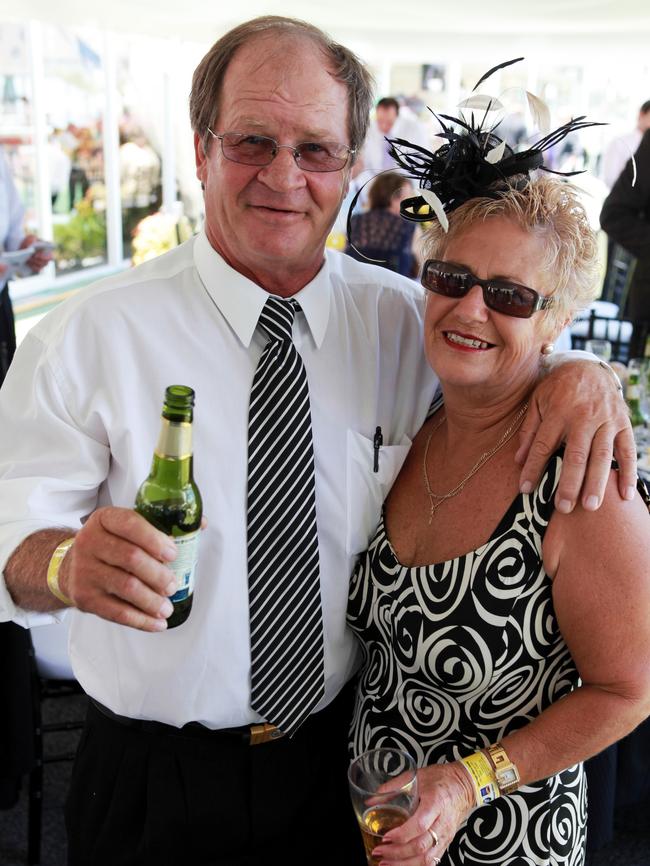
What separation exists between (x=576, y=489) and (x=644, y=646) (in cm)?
28

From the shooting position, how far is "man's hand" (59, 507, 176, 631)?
3.59 ft

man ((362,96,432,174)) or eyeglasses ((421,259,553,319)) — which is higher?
man ((362,96,432,174))

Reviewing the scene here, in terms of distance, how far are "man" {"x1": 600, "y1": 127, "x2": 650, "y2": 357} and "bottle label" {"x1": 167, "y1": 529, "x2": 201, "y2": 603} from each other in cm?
441

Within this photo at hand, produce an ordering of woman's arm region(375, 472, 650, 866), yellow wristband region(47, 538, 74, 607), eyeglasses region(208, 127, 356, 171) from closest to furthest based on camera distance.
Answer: yellow wristband region(47, 538, 74, 607)
woman's arm region(375, 472, 650, 866)
eyeglasses region(208, 127, 356, 171)

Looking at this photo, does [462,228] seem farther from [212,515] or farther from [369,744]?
[369,744]

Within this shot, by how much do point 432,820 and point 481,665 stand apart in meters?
0.28

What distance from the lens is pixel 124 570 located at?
1111mm

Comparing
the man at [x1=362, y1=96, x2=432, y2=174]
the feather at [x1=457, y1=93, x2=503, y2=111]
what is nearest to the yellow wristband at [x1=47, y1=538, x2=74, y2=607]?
the feather at [x1=457, y1=93, x2=503, y2=111]

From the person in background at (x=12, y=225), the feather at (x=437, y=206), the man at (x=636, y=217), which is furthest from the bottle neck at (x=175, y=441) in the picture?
the man at (x=636, y=217)

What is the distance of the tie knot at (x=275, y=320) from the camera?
5.22 ft

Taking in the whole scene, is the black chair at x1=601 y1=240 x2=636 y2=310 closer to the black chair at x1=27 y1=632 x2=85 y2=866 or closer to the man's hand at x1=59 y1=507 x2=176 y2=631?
the black chair at x1=27 y1=632 x2=85 y2=866

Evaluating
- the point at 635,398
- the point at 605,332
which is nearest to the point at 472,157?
the point at 635,398

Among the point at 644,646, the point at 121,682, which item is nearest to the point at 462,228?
the point at 644,646

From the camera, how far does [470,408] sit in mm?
1631
